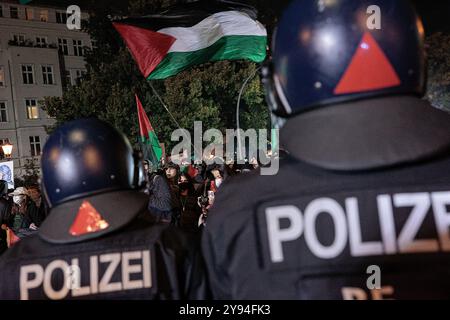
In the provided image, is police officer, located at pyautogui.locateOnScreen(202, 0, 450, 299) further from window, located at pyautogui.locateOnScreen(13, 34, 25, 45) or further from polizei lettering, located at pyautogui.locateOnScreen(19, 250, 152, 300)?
window, located at pyautogui.locateOnScreen(13, 34, 25, 45)

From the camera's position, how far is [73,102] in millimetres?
27453

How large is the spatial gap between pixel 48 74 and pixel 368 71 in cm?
4756

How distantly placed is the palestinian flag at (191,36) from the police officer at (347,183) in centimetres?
699

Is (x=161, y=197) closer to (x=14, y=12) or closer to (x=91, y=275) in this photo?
(x=91, y=275)

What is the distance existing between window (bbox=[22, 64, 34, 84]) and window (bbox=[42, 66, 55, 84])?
116cm

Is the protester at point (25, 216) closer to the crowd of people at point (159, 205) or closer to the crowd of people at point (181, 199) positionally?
the crowd of people at point (159, 205)

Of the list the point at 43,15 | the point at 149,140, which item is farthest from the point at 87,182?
the point at 43,15

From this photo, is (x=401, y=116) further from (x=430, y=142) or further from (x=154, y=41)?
(x=154, y=41)

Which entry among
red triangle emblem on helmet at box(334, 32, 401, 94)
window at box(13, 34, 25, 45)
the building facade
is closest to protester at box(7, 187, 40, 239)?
red triangle emblem on helmet at box(334, 32, 401, 94)

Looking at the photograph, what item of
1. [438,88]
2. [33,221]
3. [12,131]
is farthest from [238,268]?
[12,131]

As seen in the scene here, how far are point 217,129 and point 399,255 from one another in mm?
27442

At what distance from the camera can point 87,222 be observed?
210cm

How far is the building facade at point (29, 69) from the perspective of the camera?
41.5m

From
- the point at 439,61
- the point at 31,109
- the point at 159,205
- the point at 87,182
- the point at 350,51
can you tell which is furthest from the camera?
the point at 31,109
